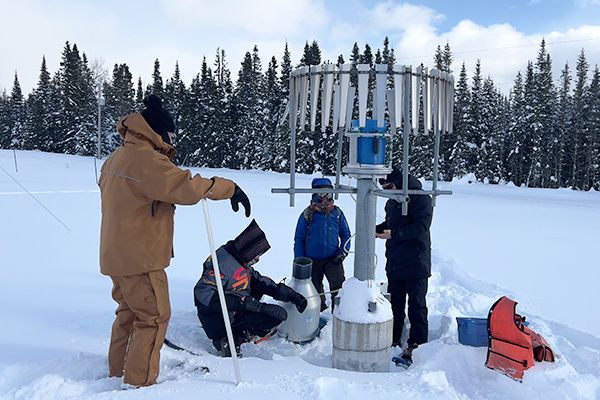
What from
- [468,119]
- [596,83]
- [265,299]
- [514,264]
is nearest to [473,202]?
[514,264]

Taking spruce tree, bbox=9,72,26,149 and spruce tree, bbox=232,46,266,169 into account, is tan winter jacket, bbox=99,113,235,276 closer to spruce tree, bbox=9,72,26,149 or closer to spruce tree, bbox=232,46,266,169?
spruce tree, bbox=232,46,266,169

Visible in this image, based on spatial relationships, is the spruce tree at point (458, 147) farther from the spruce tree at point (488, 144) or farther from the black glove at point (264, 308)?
the black glove at point (264, 308)

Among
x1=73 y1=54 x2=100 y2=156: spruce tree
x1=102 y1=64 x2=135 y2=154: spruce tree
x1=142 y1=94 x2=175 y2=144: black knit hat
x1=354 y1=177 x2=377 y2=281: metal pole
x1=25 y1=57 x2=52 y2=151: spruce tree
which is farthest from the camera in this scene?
x1=25 y1=57 x2=52 y2=151: spruce tree

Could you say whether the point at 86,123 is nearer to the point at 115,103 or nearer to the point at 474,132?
the point at 115,103

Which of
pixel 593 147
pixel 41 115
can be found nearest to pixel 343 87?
pixel 593 147

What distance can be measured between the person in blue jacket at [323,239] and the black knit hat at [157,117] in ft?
7.45

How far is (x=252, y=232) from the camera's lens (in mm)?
4074

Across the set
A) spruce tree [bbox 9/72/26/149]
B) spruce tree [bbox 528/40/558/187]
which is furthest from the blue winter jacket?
spruce tree [bbox 9/72/26/149]

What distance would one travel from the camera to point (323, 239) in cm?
524

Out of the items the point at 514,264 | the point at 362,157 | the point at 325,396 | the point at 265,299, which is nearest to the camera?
the point at 325,396

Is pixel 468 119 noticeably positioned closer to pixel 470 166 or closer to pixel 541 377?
pixel 470 166

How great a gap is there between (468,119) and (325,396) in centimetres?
4000

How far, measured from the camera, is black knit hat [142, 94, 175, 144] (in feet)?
10.5

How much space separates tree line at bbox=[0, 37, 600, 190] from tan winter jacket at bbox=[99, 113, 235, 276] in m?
30.6
